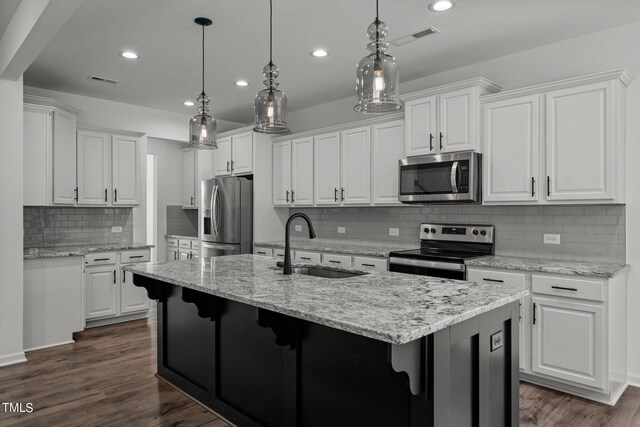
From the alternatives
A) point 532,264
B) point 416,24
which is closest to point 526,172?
point 532,264

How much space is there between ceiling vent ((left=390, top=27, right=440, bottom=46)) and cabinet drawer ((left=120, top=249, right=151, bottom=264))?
11.9 feet

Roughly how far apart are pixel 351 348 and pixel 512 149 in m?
2.42

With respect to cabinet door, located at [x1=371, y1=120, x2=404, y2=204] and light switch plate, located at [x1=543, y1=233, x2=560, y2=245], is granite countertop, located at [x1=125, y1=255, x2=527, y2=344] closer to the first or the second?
light switch plate, located at [x1=543, y1=233, x2=560, y2=245]

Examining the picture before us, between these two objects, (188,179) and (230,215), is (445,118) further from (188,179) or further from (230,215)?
(188,179)

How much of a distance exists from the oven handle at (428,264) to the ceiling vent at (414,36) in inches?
73.1

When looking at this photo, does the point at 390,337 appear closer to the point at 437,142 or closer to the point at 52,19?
the point at 52,19

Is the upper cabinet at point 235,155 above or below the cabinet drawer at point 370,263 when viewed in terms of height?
above

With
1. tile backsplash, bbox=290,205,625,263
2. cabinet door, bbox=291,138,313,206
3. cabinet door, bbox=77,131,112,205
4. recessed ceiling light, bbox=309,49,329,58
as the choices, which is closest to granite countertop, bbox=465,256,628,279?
Result: tile backsplash, bbox=290,205,625,263

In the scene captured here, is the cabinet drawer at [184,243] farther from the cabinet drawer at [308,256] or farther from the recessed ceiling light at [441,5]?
the recessed ceiling light at [441,5]

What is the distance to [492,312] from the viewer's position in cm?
195

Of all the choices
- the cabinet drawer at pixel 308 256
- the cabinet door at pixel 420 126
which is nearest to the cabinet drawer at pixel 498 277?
the cabinet door at pixel 420 126

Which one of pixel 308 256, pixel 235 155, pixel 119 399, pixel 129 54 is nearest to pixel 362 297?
pixel 119 399

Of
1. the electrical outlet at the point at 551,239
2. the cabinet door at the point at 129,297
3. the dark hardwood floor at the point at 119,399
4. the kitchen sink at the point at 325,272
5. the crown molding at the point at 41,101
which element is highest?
the crown molding at the point at 41,101

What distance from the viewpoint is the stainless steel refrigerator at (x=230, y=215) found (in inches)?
222
